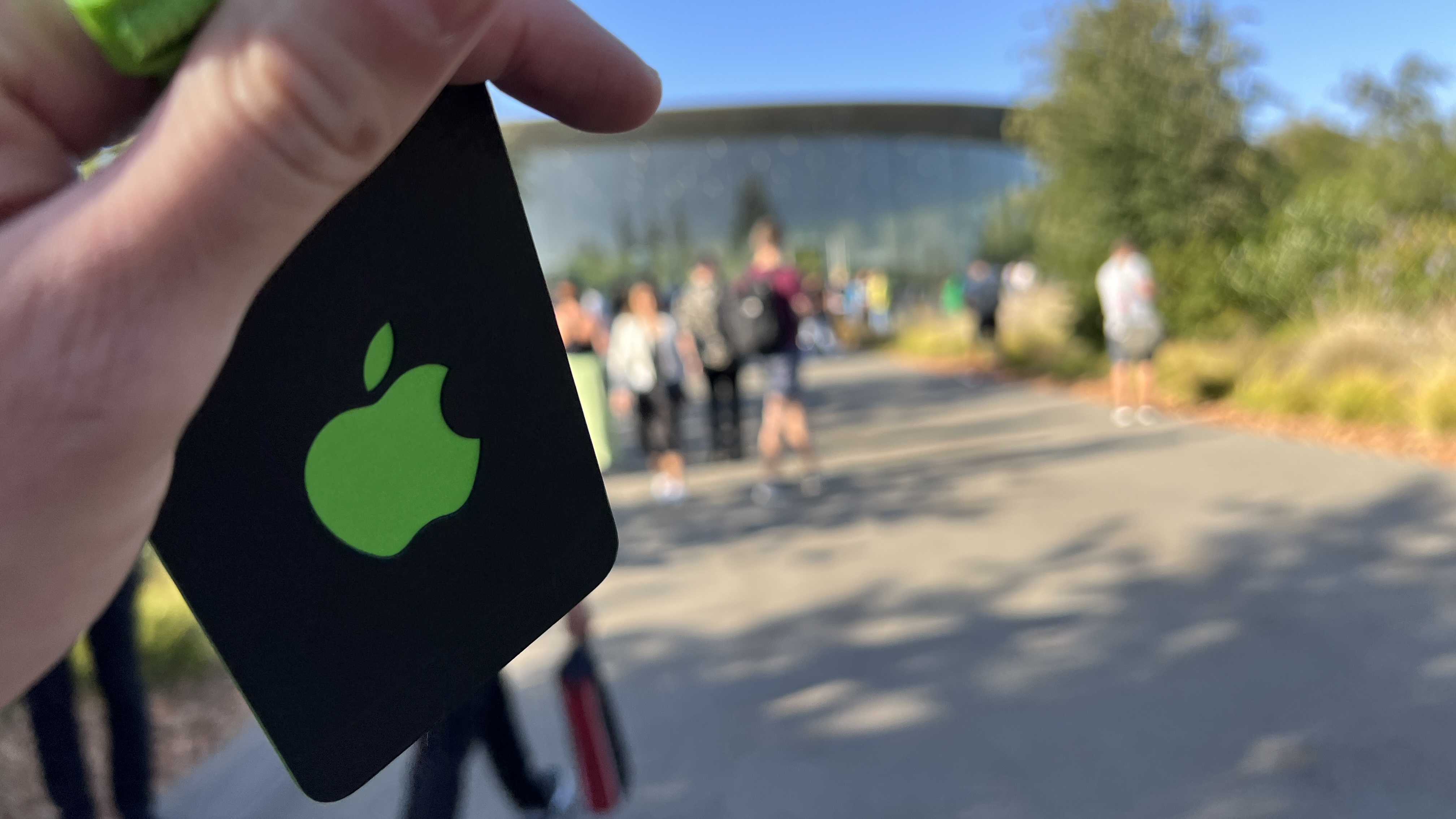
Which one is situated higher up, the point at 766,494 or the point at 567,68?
the point at 567,68

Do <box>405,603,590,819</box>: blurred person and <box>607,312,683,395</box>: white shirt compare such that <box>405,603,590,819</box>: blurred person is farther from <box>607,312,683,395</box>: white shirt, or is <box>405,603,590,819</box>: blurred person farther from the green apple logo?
<box>607,312,683,395</box>: white shirt

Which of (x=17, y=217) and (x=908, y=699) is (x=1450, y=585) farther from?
(x=17, y=217)

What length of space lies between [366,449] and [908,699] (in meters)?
3.08

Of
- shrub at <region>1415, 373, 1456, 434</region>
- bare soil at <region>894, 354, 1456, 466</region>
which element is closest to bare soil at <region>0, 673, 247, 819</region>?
bare soil at <region>894, 354, 1456, 466</region>

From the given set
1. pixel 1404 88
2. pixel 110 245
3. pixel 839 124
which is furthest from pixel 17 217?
pixel 839 124

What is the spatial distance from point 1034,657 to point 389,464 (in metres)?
3.48

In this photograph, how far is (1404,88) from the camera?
79.6ft

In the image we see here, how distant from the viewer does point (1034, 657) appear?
368 cm

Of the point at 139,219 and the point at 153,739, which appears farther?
the point at 153,739

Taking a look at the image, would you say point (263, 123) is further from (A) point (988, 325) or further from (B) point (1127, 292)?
(A) point (988, 325)

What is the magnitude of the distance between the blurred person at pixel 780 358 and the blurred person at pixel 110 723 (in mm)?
4532

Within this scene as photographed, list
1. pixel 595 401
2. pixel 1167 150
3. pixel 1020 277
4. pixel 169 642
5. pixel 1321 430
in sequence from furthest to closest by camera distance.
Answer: pixel 1020 277 < pixel 1167 150 < pixel 1321 430 < pixel 595 401 < pixel 169 642

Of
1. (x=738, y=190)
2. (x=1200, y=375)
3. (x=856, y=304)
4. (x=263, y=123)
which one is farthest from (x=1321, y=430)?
(x=738, y=190)

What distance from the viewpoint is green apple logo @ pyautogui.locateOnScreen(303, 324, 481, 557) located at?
2.30ft
